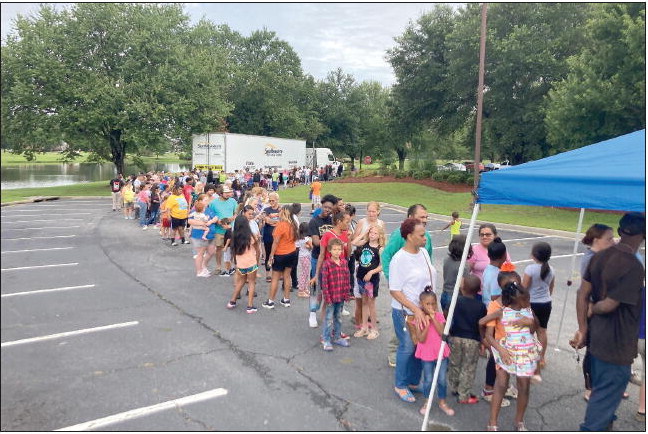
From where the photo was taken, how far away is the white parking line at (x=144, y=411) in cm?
400

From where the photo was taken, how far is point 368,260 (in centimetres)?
587

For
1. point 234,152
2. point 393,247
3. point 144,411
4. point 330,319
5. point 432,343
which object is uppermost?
point 234,152

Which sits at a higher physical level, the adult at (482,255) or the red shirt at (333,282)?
the adult at (482,255)

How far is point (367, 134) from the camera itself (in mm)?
58625

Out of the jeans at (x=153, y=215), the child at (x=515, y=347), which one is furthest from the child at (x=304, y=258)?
the jeans at (x=153, y=215)

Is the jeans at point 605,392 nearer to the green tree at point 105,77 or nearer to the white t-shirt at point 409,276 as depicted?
the white t-shirt at point 409,276

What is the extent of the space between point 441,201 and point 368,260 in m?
20.0

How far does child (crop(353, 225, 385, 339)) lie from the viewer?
19.3ft

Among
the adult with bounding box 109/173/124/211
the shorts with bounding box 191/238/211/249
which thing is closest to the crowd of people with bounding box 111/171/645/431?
the shorts with bounding box 191/238/211/249

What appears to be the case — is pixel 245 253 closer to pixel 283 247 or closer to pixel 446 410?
pixel 283 247

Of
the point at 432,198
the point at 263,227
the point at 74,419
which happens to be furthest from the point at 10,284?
the point at 432,198

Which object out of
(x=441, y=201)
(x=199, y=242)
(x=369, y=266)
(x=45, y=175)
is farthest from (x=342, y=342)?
(x=45, y=175)

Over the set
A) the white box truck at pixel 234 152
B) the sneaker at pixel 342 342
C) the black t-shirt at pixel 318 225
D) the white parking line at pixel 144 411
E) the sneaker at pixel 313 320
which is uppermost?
the white box truck at pixel 234 152

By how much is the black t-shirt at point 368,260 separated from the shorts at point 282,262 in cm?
156
